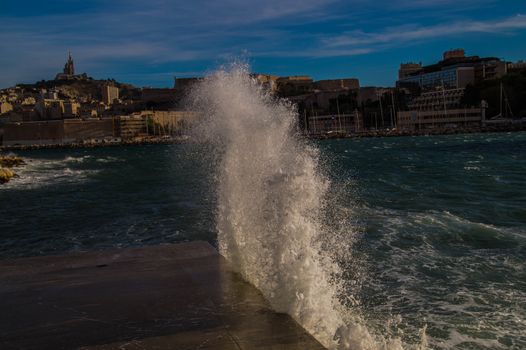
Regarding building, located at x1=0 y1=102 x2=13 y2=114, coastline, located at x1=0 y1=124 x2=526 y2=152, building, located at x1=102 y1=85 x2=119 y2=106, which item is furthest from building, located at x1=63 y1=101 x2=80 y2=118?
building, located at x1=102 y1=85 x2=119 y2=106

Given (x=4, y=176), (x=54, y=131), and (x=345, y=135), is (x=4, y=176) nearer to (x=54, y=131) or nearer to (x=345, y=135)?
(x=345, y=135)

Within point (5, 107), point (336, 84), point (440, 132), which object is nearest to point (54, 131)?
point (5, 107)

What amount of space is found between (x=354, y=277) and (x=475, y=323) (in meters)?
1.71

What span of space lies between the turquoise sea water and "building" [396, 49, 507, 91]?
9192cm

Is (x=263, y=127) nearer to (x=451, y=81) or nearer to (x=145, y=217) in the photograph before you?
(x=145, y=217)

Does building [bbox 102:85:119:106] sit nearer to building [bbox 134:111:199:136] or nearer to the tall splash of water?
building [bbox 134:111:199:136]

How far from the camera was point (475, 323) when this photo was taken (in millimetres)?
5215

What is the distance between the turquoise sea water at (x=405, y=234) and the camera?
5418mm

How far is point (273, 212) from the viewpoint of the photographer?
227 inches

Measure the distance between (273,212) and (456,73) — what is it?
4520 inches

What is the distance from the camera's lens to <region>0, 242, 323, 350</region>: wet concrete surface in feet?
12.6

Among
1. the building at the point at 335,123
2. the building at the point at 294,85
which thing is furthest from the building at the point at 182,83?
the building at the point at 335,123

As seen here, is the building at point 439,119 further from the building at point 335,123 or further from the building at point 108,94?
the building at point 108,94

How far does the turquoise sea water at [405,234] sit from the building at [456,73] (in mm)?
91918
